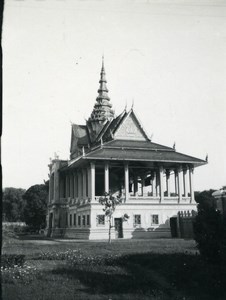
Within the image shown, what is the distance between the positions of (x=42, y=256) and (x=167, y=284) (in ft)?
23.7

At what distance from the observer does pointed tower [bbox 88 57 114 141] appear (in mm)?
64062

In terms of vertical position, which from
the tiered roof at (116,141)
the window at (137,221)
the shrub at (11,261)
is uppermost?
the tiered roof at (116,141)

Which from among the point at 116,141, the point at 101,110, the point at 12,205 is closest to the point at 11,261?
the point at 116,141

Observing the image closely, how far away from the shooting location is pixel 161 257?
16.9 meters

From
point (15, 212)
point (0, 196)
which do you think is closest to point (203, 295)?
point (0, 196)

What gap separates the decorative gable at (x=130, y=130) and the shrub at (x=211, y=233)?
126 ft

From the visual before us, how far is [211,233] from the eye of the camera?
12.6 metres

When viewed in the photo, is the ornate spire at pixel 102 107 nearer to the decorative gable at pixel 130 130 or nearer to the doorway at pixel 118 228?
the decorative gable at pixel 130 130

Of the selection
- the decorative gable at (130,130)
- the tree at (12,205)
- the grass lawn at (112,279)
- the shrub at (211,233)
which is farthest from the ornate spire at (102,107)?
the shrub at (211,233)

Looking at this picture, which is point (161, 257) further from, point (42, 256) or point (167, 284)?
point (42, 256)

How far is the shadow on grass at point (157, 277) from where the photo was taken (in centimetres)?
1171

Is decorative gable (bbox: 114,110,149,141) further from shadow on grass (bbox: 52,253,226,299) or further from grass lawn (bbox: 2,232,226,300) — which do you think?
shadow on grass (bbox: 52,253,226,299)

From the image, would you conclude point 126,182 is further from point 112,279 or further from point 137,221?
point 112,279

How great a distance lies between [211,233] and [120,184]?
43003mm
